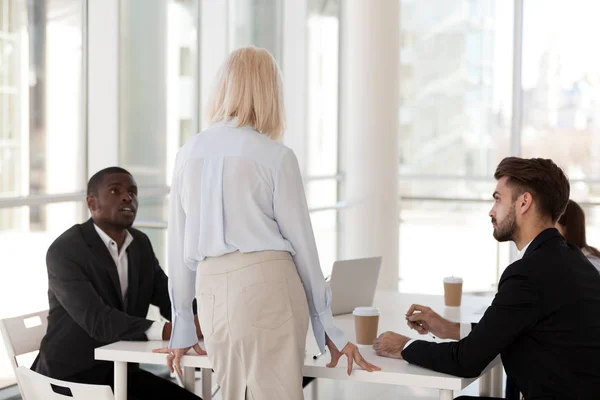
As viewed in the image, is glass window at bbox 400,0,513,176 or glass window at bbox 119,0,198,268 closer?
glass window at bbox 119,0,198,268

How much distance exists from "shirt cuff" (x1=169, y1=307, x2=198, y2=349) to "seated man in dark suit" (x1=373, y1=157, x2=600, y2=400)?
1.78ft

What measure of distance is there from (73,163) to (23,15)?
0.77 metres

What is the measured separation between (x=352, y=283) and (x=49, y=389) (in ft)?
3.90

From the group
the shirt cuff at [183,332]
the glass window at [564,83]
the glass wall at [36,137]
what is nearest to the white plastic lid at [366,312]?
the shirt cuff at [183,332]

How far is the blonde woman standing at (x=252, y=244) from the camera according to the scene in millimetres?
1992

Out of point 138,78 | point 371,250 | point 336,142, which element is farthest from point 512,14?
point 138,78

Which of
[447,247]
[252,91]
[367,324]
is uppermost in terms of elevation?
[252,91]

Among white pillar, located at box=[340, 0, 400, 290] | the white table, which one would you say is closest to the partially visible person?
the white table

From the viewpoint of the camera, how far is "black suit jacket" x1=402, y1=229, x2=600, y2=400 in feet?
6.61

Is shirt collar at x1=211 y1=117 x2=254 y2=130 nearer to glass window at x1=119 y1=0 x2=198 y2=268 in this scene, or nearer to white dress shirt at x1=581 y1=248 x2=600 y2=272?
white dress shirt at x1=581 y1=248 x2=600 y2=272

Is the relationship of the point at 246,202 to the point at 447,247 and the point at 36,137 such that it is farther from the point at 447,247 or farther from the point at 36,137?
the point at 447,247

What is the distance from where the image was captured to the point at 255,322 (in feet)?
6.50

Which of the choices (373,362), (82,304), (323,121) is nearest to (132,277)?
(82,304)

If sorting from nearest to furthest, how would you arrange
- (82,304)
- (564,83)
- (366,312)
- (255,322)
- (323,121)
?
1. (255,322)
2. (366,312)
3. (82,304)
4. (564,83)
5. (323,121)
